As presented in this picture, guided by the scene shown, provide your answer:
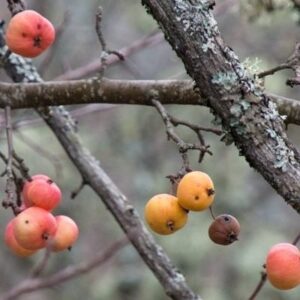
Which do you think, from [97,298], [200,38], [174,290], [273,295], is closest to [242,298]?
[273,295]

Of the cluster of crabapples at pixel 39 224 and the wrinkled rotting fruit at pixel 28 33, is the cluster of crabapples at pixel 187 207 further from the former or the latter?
the wrinkled rotting fruit at pixel 28 33

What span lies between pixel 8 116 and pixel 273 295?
3.07 m

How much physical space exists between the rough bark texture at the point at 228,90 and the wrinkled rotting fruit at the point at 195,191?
0.10 meters

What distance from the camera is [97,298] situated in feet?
16.0

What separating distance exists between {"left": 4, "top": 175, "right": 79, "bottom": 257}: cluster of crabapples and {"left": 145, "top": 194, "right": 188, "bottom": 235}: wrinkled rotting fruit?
197 millimetres

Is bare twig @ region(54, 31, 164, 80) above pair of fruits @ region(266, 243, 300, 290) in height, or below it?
above

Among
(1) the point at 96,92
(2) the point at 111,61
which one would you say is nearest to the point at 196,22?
(1) the point at 96,92

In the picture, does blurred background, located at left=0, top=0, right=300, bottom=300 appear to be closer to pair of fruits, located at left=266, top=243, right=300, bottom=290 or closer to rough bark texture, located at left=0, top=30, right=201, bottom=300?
rough bark texture, located at left=0, top=30, right=201, bottom=300

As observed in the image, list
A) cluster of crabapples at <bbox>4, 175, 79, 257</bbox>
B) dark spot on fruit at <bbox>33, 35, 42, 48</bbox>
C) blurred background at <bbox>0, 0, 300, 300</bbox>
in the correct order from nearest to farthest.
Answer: cluster of crabapples at <bbox>4, 175, 79, 257</bbox> → dark spot on fruit at <bbox>33, 35, 42, 48</bbox> → blurred background at <bbox>0, 0, 300, 300</bbox>

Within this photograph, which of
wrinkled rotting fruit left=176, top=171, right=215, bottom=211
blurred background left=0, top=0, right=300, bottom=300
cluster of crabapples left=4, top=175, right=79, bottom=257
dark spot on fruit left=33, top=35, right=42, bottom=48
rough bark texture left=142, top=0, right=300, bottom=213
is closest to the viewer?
rough bark texture left=142, top=0, right=300, bottom=213

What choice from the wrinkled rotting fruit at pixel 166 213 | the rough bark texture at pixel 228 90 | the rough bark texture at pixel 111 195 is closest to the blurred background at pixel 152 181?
the rough bark texture at pixel 111 195

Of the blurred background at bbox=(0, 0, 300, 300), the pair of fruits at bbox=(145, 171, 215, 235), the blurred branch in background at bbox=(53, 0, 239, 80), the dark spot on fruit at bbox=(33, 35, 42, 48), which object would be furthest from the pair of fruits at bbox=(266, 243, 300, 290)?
the blurred background at bbox=(0, 0, 300, 300)

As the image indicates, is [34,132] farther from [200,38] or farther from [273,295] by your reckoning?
[200,38]

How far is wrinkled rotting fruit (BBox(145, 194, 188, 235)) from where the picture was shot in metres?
1.26
